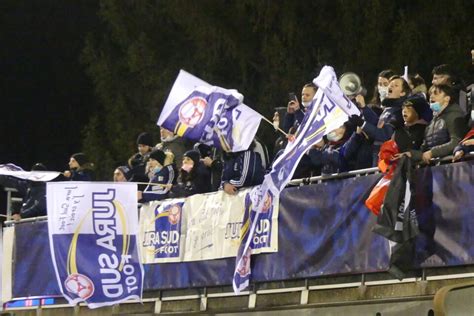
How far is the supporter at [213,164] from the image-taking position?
53.8 feet

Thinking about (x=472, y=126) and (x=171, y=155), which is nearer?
(x=472, y=126)

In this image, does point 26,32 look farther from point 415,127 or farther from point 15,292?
point 415,127

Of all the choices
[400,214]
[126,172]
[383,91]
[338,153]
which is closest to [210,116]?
[338,153]

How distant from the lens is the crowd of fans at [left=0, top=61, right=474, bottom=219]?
12648 mm

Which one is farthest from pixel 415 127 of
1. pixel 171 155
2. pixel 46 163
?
pixel 46 163

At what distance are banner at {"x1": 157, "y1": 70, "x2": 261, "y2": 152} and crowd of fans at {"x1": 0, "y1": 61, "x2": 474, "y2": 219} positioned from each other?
0.72 feet

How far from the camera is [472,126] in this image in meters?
12.4

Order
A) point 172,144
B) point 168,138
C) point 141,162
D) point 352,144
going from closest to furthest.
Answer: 1. point 352,144
2. point 168,138
3. point 172,144
4. point 141,162

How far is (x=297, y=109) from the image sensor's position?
15445 mm

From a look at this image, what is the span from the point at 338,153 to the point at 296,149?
0.44 metres

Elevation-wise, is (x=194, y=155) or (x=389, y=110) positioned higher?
(x=389, y=110)

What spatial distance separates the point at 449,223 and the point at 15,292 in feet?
29.4

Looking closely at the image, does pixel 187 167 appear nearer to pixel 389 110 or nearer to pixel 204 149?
pixel 204 149

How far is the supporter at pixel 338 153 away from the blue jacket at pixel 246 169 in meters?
0.95
